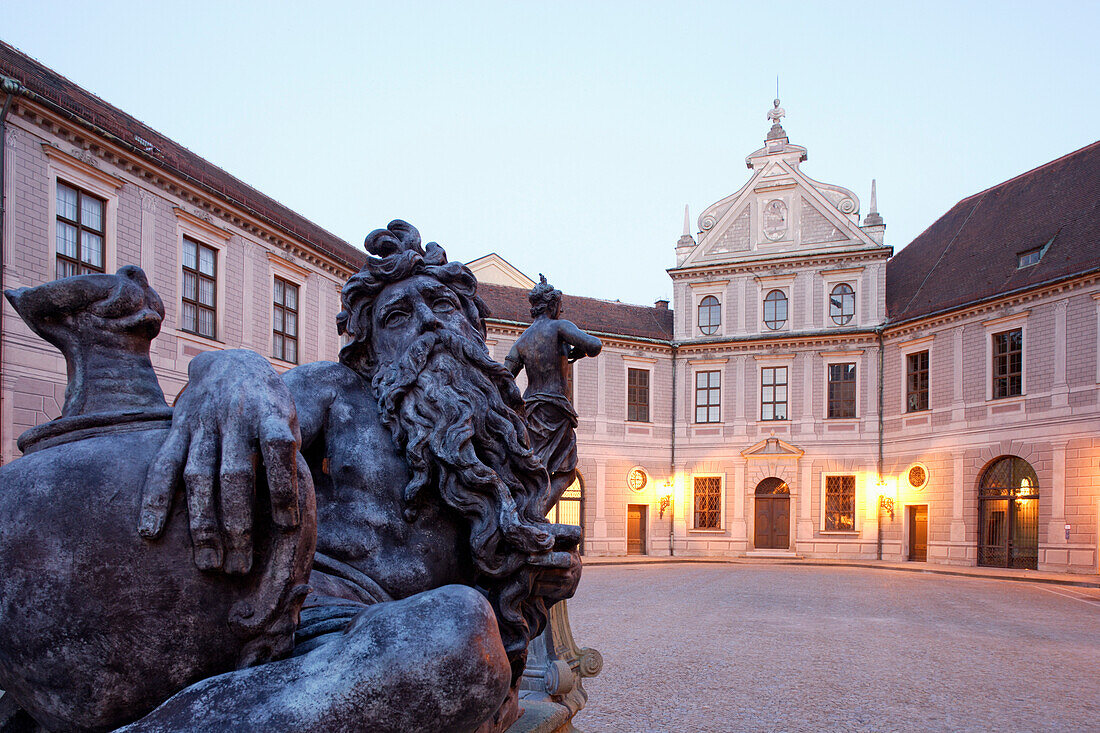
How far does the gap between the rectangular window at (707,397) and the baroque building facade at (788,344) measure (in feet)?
0.17

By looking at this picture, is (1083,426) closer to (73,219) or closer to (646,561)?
(646,561)

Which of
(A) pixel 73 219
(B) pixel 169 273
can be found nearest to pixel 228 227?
(B) pixel 169 273

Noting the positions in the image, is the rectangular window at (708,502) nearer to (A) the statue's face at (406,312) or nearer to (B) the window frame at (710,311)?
(B) the window frame at (710,311)

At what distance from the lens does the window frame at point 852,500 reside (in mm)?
26391

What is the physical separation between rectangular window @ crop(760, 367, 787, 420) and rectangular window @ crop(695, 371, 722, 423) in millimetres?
1536

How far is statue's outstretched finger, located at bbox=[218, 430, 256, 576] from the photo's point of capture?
1.08m

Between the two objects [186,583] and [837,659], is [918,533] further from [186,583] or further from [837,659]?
[186,583]

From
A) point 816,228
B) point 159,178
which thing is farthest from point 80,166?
point 816,228

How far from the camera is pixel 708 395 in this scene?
95.1 ft

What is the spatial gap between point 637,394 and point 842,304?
7.75 metres

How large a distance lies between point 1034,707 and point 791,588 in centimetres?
1000

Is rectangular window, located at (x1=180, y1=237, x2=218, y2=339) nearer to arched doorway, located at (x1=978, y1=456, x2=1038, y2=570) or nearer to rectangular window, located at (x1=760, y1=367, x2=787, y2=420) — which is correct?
rectangular window, located at (x1=760, y1=367, x2=787, y2=420)

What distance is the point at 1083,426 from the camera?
20469mm

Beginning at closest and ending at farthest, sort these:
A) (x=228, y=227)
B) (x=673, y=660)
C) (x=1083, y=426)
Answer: (x=673, y=660) → (x=228, y=227) → (x=1083, y=426)
